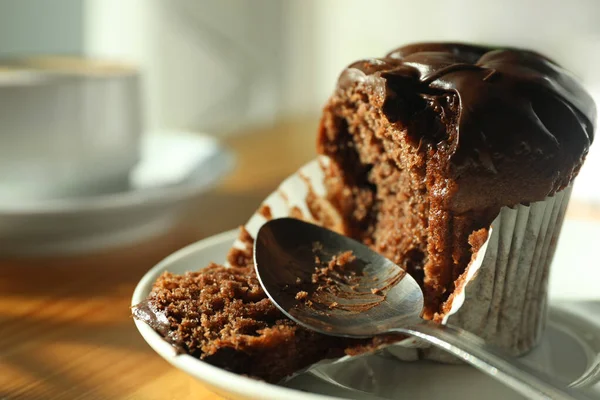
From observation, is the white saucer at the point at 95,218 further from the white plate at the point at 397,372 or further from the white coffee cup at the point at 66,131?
the white plate at the point at 397,372

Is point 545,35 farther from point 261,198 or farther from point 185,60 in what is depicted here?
point 261,198

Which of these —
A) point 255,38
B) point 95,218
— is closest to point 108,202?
point 95,218

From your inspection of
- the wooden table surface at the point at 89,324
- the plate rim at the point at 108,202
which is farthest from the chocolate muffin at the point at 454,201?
the plate rim at the point at 108,202

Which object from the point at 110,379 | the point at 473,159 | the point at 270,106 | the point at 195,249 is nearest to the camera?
the point at 473,159


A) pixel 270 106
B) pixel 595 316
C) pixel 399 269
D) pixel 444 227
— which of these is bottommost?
pixel 270 106

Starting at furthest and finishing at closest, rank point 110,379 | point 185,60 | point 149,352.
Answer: point 185,60
point 149,352
point 110,379

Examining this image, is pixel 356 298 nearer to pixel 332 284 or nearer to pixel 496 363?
pixel 332 284

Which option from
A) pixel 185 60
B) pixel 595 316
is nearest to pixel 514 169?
pixel 595 316
